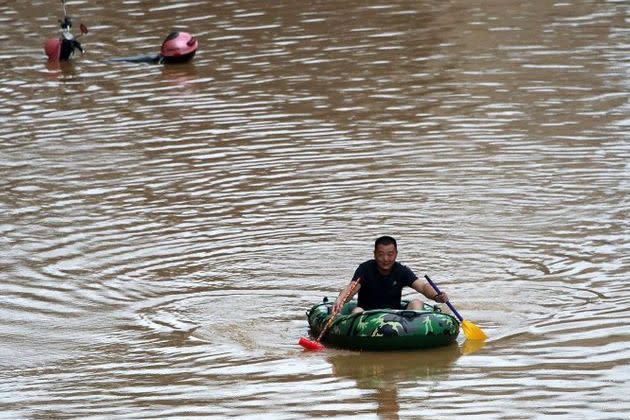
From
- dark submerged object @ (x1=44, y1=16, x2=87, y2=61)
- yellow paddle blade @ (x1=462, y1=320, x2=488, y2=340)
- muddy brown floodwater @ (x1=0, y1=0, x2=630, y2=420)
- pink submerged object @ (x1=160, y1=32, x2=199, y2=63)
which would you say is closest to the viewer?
muddy brown floodwater @ (x1=0, y1=0, x2=630, y2=420)

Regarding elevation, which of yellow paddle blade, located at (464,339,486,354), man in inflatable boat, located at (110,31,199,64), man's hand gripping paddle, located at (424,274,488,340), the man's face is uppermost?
man in inflatable boat, located at (110,31,199,64)

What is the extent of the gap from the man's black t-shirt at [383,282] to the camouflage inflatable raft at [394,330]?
1.21 ft

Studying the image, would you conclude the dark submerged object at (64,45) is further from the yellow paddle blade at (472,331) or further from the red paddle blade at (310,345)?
the yellow paddle blade at (472,331)

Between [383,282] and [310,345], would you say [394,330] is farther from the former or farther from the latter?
[310,345]

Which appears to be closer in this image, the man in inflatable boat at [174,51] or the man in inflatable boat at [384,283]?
the man in inflatable boat at [384,283]

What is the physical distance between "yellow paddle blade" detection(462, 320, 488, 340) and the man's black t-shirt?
0.69 meters

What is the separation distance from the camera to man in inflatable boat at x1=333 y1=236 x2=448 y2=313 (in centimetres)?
1429

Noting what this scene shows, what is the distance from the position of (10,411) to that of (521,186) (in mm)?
9623

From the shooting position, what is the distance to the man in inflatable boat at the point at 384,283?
1429cm

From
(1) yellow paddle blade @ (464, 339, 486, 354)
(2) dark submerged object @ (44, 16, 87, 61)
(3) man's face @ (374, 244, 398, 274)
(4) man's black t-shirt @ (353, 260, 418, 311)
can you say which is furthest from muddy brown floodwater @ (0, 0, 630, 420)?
(3) man's face @ (374, 244, 398, 274)

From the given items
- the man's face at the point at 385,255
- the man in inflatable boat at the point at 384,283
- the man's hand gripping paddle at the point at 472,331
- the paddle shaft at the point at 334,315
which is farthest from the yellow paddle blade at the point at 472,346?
the paddle shaft at the point at 334,315

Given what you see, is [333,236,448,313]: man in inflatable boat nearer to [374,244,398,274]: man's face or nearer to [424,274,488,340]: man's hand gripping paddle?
[374,244,398,274]: man's face

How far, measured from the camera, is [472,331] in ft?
46.6

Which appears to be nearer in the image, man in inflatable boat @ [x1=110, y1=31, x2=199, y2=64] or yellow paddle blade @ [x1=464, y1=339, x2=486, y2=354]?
yellow paddle blade @ [x1=464, y1=339, x2=486, y2=354]
